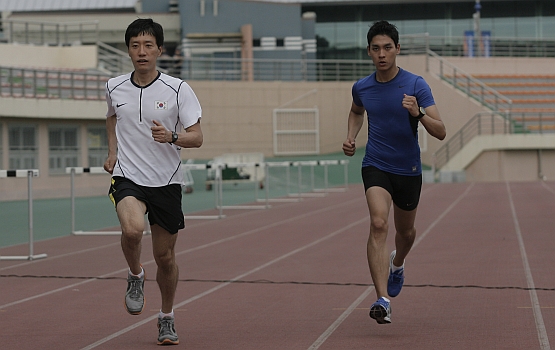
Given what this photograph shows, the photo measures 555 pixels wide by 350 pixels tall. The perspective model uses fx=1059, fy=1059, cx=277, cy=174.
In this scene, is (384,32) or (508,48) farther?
(508,48)

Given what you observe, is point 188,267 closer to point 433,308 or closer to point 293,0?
point 433,308

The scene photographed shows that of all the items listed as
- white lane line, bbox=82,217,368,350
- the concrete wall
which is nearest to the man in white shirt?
white lane line, bbox=82,217,368,350

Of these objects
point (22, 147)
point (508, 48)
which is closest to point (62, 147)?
point (22, 147)

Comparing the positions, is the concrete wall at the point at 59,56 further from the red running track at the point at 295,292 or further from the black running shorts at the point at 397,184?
the black running shorts at the point at 397,184

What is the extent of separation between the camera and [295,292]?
8695 millimetres

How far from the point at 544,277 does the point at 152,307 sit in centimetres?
360

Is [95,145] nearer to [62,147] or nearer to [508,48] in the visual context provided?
[62,147]

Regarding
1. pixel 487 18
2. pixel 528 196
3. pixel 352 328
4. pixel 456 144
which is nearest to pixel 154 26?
pixel 352 328

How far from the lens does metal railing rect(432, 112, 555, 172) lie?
121 feet

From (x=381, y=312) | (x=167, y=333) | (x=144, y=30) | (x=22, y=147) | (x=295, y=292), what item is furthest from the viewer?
(x=22, y=147)

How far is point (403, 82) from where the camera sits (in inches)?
275

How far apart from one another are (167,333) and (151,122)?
124 cm

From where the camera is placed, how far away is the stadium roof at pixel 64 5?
4938 cm

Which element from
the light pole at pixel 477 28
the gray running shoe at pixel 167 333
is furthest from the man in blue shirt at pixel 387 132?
the light pole at pixel 477 28
